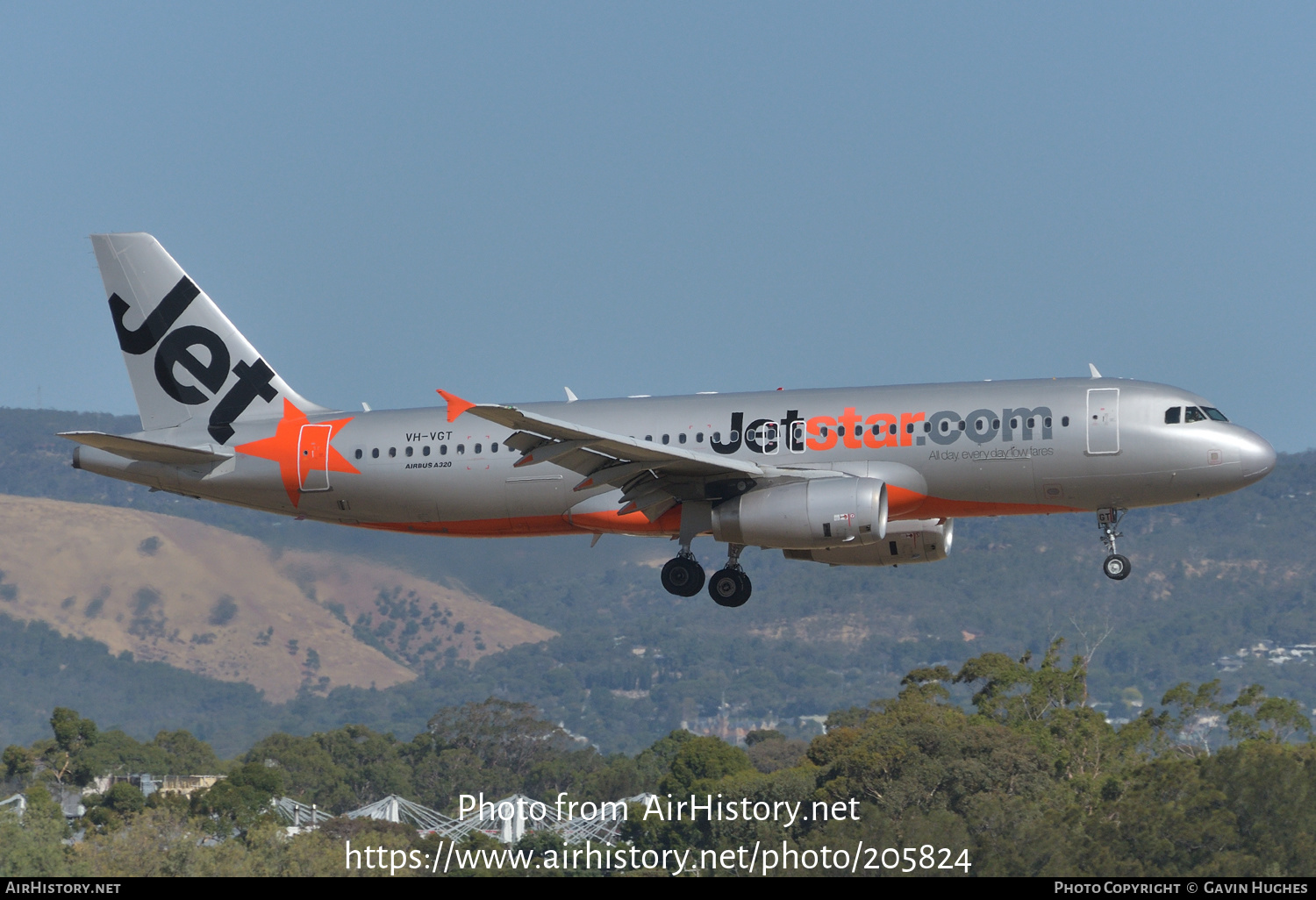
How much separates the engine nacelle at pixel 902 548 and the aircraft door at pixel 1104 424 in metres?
5.16

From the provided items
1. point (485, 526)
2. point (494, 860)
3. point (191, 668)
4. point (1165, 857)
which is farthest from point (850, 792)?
point (191, 668)

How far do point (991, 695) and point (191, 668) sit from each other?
117 meters

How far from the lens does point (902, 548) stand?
133 ft

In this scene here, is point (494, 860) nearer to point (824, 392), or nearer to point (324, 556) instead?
point (324, 556)

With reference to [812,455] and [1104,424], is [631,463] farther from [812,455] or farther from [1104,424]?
[1104,424]

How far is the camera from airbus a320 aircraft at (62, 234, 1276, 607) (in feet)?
118

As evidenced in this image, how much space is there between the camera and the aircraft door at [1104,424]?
3609cm

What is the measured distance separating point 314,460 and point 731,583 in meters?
10.4

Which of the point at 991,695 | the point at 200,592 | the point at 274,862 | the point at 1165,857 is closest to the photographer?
the point at 1165,857

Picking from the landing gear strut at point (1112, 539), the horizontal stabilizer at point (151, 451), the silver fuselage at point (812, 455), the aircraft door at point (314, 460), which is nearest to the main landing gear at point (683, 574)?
the silver fuselage at point (812, 455)

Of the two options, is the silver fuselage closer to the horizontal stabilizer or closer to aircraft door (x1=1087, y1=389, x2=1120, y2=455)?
aircraft door (x1=1087, y1=389, x2=1120, y2=455)

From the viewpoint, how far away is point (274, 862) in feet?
254

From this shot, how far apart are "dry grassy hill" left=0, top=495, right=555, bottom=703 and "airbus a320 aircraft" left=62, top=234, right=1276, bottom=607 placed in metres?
107

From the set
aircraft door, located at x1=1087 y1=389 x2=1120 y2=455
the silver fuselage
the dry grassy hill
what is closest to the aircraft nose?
the silver fuselage
